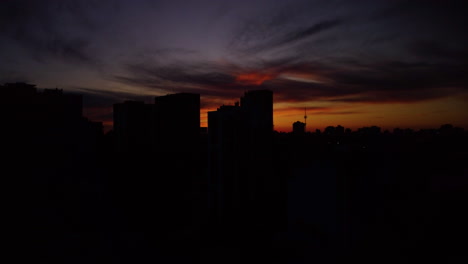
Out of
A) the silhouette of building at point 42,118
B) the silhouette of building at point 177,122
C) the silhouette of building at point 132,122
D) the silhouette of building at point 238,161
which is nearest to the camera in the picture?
the silhouette of building at point 42,118

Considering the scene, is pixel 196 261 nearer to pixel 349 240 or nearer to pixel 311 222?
pixel 311 222

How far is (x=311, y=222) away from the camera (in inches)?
1636

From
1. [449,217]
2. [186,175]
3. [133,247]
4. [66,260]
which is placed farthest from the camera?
[186,175]

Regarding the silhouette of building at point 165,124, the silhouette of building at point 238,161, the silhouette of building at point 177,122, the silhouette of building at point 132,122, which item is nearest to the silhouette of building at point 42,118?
the silhouette of building at point 132,122

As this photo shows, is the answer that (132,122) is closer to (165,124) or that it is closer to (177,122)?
(165,124)

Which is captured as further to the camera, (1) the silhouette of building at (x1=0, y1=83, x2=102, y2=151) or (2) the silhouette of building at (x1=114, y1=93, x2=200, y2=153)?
(2) the silhouette of building at (x1=114, y1=93, x2=200, y2=153)

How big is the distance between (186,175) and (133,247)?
71.6 feet

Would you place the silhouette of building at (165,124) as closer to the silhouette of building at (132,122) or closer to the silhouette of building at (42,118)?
the silhouette of building at (132,122)

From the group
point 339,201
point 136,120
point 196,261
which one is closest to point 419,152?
point 339,201

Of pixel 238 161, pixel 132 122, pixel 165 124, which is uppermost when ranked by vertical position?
pixel 132 122

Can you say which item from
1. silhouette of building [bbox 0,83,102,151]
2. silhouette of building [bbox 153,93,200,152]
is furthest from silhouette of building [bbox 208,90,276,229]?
silhouette of building [bbox 0,83,102,151]

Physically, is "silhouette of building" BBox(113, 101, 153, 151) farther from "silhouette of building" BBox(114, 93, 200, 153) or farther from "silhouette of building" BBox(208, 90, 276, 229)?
"silhouette of building" BBox(208, 90, 276, 229)

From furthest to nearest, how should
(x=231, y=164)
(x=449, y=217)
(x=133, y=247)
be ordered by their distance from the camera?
(x=231, y=164) → (x=133, y=247) → (x=449, y=217)

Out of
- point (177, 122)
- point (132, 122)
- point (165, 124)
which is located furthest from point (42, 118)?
point (177, 122)
